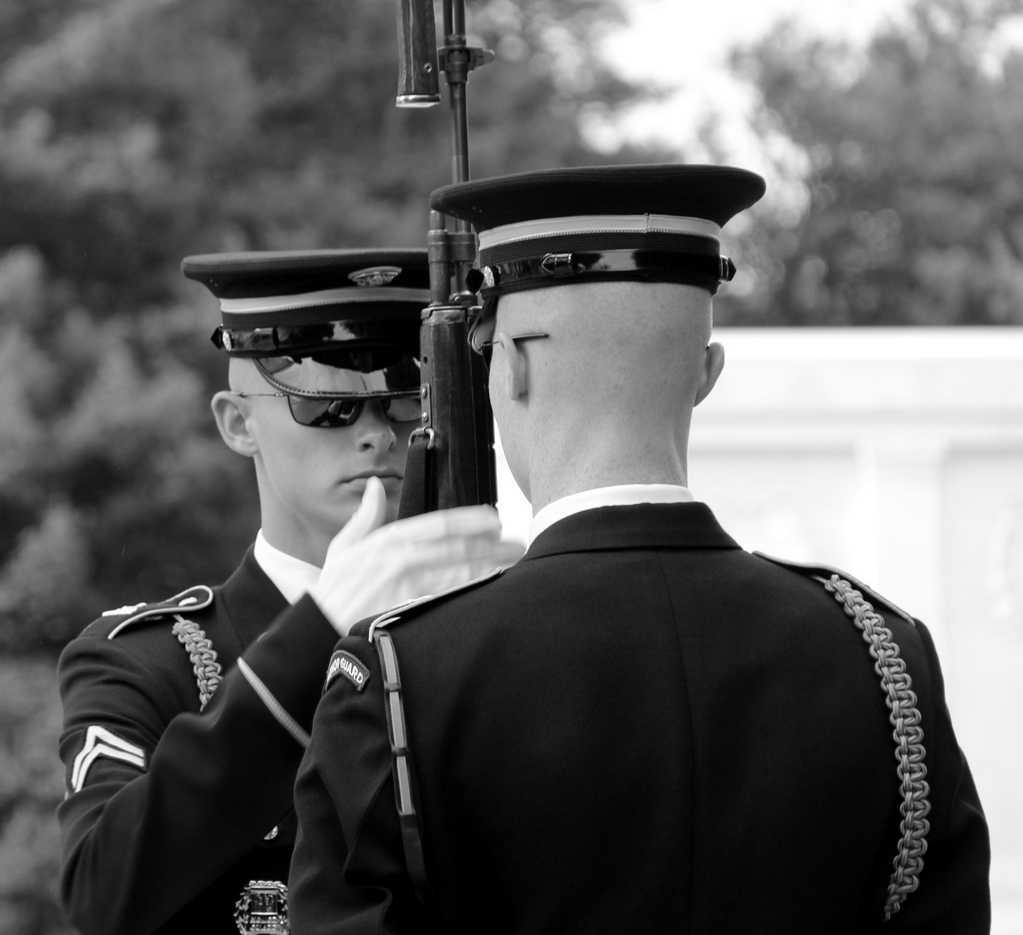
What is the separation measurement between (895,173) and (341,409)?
63.4ft

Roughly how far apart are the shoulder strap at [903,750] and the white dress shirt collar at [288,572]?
1038 millimetres

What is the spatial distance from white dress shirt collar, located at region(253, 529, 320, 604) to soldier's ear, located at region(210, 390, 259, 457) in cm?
16

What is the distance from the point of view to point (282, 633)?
80.4 inches

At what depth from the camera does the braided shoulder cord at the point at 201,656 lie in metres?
2.43

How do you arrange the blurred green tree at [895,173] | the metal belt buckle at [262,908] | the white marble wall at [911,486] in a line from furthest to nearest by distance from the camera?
the blurred green tree at [895,173] < the white marble wall at [911,486] < the metal belt buckle at [262,908]

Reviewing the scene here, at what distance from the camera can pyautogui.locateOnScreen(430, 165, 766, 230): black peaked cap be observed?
70.2 inches

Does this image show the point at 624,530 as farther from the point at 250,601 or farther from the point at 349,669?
the point at 250,601

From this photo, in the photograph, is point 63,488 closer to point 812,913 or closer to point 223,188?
point 223,188

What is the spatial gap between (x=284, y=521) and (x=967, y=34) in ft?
69.7

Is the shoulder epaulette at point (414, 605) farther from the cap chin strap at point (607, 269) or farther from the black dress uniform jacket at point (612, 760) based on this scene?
the cap chin strap at point (607, 269)

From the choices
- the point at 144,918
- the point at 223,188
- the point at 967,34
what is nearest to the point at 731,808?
the point at 144,918

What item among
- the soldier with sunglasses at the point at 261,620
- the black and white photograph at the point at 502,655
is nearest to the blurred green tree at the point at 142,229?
the black and white photograph at the point at 502,655

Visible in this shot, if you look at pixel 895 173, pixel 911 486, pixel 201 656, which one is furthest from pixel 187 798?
pixel 895 173

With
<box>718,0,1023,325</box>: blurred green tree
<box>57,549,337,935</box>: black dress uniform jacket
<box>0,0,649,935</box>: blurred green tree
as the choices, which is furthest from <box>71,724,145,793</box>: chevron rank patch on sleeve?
<box>718,0,1023,325</box>: blurred green tree
